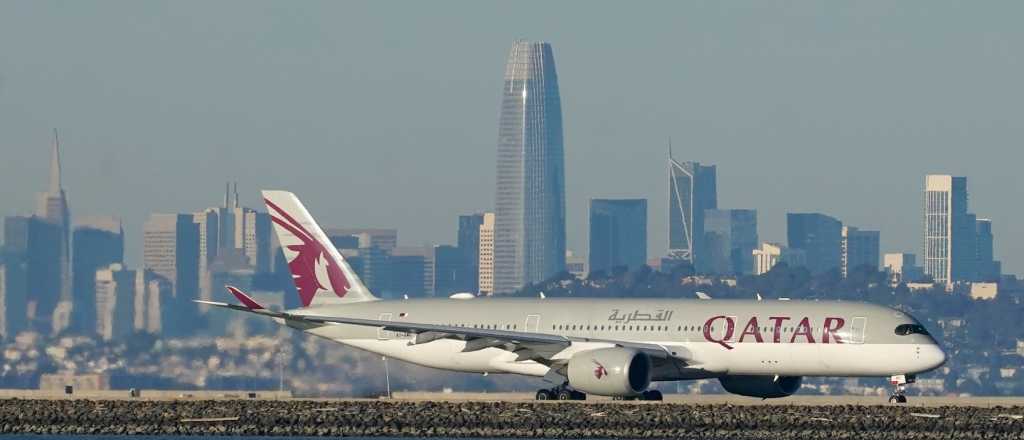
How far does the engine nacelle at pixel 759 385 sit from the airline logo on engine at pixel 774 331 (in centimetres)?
265

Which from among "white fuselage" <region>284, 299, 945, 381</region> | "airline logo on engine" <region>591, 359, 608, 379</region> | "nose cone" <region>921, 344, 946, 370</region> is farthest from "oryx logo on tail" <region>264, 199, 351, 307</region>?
"nose cone" <region>921, 344, 946, 370</region>

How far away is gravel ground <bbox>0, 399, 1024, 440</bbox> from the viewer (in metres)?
69.7

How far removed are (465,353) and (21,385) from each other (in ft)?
157

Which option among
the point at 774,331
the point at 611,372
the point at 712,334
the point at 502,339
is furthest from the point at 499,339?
the point at 774,331

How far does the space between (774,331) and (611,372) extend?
5.31 metres

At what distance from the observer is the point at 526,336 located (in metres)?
78.1

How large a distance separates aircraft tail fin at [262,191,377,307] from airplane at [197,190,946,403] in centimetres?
185

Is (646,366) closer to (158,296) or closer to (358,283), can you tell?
(358,283)

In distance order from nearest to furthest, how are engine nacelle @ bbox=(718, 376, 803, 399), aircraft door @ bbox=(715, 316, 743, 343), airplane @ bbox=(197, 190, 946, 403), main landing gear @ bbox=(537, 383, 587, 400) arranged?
airplane @ bbox=(197, 190, 946, 403) → aircraft door @ bbox=(715, 316, 743, 343) → main landing gear @ bbox=(537, 383, 587, 400) → engine nacelle @ bbox=(718, 376, 803, 399)

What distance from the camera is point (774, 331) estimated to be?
76.7 meters

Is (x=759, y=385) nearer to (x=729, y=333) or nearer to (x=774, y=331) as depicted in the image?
(x=729, y=333)

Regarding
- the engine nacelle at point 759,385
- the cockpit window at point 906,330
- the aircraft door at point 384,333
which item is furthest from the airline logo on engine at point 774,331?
the aircraft door at point 384,333

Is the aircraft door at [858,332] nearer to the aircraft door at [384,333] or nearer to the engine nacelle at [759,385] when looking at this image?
the engine nacelle at [759,385]

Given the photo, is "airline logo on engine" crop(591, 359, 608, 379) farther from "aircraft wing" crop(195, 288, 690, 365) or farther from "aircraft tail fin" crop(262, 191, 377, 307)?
"aircraft tail fin" crop(262, 191, 377, 307)
